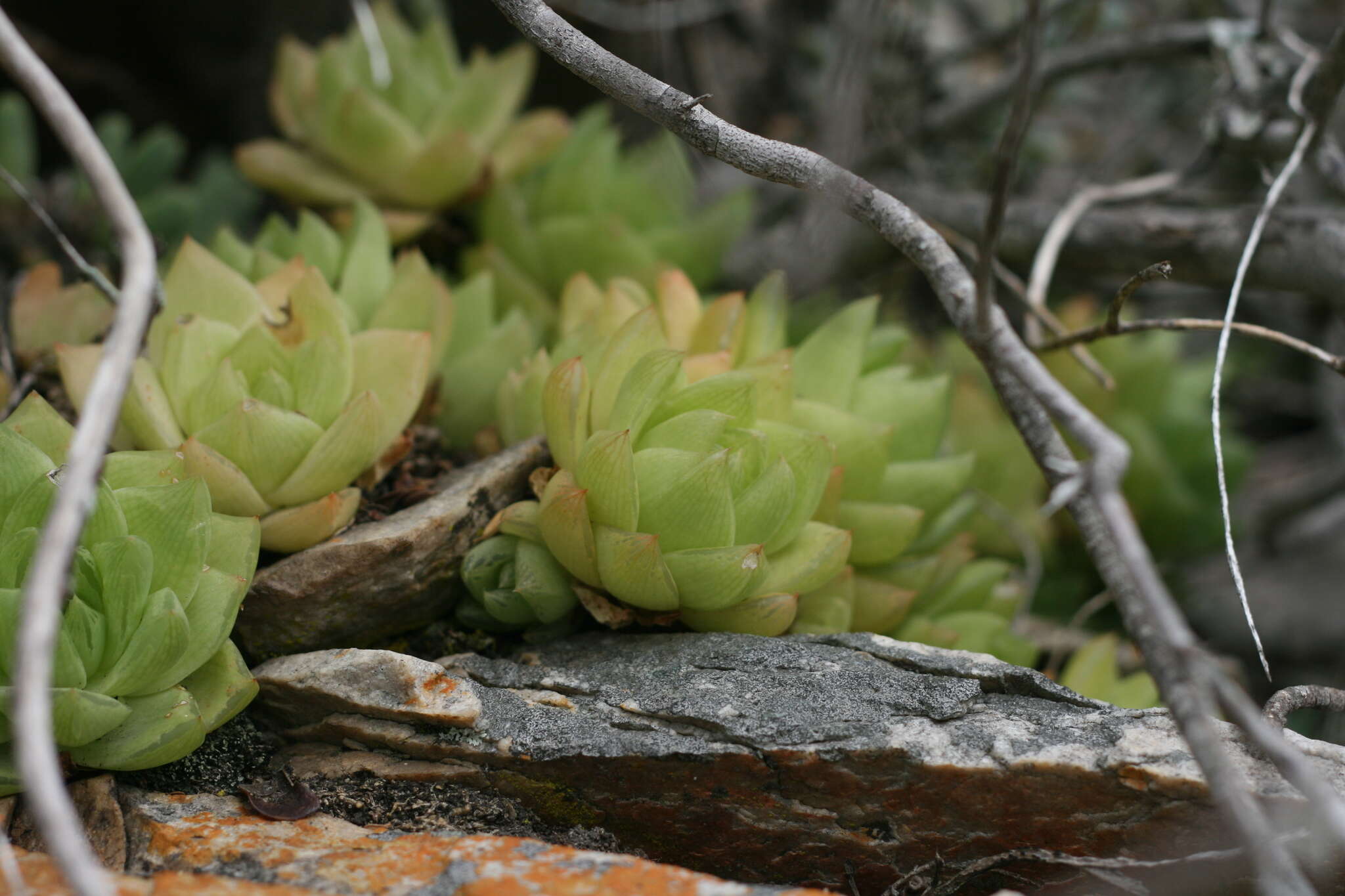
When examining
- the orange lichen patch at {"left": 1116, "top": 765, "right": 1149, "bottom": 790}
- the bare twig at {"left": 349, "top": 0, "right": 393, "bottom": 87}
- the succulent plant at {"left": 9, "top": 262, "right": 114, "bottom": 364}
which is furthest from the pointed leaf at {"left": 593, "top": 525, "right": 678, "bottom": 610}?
the bare twig at {"left": 349, "top": 0, "right": 393, "bottom": 87}

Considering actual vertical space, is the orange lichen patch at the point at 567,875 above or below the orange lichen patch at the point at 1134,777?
below

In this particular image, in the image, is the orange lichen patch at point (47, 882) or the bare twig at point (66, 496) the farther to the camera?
the orange lichen patch at point (47, 882)

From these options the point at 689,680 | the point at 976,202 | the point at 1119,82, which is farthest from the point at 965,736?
the point at 1119,82

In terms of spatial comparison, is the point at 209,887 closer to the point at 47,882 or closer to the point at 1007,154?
the point at 47,882

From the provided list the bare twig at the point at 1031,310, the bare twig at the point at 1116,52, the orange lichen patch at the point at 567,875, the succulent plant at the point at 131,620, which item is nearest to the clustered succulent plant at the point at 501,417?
the succulent plant at the point at 131,620

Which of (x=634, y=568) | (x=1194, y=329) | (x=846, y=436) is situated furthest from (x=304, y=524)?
(x=1194, y=329)

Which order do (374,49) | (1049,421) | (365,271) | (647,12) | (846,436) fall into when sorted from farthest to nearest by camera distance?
(647,12) → (374,49) → (365,271) → (846,436) → (1049,421)

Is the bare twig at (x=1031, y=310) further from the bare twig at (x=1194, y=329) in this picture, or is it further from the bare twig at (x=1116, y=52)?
the bare twig at (x=1116, y=52)
